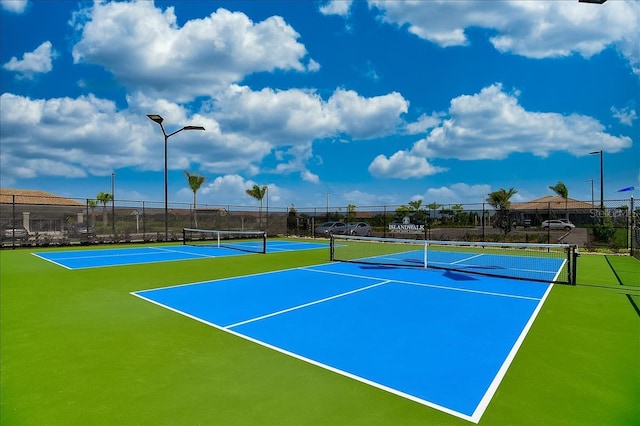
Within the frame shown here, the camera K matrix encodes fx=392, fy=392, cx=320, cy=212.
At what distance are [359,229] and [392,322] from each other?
95.3 ft

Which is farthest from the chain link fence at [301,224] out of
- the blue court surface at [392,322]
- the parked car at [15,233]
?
the blue court surface at [392,322]

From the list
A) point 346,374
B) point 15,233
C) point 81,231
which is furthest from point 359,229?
point 346,374

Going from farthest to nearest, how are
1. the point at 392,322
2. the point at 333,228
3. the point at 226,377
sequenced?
the point at 333,228 → the point at 392,322 → the point at 226,377

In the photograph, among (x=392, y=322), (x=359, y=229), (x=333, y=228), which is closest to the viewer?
(x=392, y=322)

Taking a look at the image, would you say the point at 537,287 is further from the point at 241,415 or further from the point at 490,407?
the point at 241,415

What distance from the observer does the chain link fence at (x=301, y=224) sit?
22047 millimetres

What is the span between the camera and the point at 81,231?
27.1 m

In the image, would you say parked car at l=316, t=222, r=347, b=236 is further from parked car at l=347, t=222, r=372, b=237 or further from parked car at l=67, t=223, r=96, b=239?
parked car at l=67, t=223, r=96, b=239

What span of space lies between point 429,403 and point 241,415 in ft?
5.91

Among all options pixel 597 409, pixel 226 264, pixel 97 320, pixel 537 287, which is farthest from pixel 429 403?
pixel 226 264

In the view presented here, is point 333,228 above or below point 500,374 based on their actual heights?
above

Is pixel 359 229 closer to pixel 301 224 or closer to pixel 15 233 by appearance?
pixel 301 224

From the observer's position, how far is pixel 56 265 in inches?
571

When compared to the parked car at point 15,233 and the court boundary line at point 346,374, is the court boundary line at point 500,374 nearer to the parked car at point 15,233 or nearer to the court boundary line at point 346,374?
the court boundary line at point 346,374
